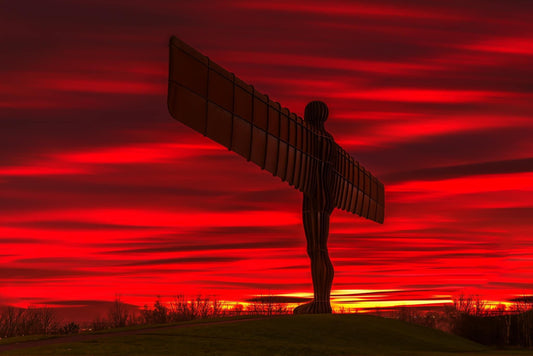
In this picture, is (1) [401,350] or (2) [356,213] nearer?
(1) [401,350]

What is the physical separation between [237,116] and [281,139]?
11.0 ft

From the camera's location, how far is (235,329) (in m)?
23.9

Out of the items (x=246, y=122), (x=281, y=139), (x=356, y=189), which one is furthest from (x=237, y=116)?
(x=356, y=189)

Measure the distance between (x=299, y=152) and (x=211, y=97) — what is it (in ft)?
22.0

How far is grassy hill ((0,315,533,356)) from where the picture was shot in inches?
756

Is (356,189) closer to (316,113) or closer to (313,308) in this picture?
(316,113)

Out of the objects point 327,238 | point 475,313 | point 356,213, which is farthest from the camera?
point 475,313

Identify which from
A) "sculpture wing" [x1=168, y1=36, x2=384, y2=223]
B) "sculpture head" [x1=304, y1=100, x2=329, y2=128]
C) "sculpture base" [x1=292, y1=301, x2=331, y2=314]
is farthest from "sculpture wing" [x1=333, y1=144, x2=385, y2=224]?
"sculpture base" [x1=292, y1=301, x2=331, y2=314]

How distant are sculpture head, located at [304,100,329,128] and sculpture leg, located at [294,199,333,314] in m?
4.20

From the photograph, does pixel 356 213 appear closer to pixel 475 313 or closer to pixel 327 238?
pixel 327 238

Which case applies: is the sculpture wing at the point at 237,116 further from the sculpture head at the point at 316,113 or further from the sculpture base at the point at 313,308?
the sculpture base at the point at 313,308

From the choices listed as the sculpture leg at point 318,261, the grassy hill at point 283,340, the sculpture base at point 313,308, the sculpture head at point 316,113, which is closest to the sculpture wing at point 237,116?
the sculpture head at point 316,113

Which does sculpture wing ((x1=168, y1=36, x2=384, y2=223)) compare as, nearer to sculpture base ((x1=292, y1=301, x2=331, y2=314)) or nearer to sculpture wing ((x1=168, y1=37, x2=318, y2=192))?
sculpture wing ((x1=168, y1=37, x2=318, y2=192))

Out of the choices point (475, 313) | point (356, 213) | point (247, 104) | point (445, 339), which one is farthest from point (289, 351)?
point (475, 313)
